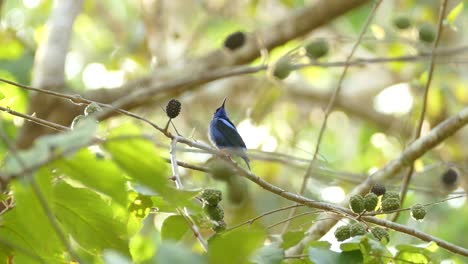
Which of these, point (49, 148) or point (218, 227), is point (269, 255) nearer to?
point (218, 227)

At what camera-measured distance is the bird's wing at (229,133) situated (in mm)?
2951

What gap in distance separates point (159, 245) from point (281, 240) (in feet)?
3.77

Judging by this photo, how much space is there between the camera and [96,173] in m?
1.55

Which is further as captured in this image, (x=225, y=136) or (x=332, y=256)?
(x=225, y=136)

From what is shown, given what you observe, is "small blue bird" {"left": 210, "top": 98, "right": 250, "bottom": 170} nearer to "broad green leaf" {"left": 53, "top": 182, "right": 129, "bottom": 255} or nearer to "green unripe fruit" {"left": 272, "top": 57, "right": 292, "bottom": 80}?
"green unripe fruit" {"left": 272, "top": 57, "right": 292, "bottom": 80}

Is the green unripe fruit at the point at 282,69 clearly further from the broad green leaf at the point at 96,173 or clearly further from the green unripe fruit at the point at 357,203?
the broad green leaf at the point at 96,173

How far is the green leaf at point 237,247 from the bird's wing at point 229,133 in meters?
1.61

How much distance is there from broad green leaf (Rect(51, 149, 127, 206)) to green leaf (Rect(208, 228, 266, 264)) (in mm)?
311

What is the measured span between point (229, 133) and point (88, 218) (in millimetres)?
1099

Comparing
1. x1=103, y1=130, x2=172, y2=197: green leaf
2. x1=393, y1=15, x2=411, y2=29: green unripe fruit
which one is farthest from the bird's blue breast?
x1=103, y1=130, x2=172, y2=197: green leaf

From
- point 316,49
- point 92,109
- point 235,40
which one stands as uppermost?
point 235,40

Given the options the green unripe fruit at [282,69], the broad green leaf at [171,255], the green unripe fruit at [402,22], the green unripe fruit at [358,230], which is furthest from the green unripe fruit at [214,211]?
the green unripe fruit at [402,22]

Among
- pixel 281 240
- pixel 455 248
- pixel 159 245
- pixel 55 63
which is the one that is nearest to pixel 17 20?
pixel 55 63

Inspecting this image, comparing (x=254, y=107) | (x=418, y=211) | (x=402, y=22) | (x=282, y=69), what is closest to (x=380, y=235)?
(x=418, y=211)
